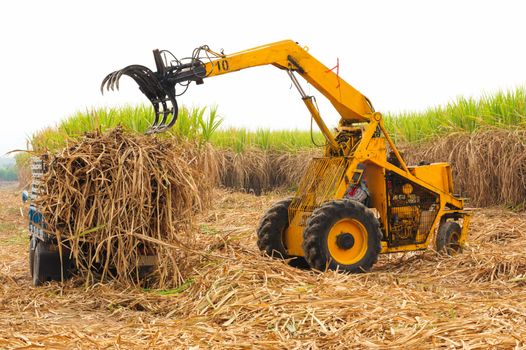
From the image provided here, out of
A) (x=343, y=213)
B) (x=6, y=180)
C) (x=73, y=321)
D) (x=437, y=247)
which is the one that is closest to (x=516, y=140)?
(x=437, y=247)

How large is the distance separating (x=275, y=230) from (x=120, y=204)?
2.39 meters

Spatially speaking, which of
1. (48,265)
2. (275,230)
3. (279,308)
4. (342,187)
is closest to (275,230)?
(275,230)

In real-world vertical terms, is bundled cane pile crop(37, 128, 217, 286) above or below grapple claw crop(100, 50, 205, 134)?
below

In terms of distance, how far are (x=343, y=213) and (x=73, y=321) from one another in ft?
10.9

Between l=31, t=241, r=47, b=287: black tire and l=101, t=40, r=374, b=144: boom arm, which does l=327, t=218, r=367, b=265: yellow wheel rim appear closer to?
l=101, t=40, r=374, b=144: boom arm

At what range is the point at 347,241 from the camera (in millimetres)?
8297

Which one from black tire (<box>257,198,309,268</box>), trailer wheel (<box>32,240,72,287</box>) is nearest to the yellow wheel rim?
black tire (<box>257,198,309,268</box>)

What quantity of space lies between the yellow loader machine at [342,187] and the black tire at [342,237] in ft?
0.04

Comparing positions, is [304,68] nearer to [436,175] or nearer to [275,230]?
[275,230]

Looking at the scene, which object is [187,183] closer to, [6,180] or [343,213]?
[343,213]

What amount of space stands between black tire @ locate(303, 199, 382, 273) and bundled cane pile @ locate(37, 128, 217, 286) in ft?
4.75

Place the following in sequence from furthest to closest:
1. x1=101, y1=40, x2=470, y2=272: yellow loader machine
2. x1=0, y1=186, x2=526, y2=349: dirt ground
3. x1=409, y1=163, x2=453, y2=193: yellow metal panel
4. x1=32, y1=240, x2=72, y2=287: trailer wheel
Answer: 1. x1=409, y1=163, x2=453, y2=193: yellow metal panel
2. x1=101, y1=40, x2=470, y2=272: yellow loader machine
3. x1=32, y1=240, x2=72, y2=287: trailer wheel
4. x1=0, y1=186, x2=526, y2=349: dirt ground

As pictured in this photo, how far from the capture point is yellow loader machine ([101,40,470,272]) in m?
8.14

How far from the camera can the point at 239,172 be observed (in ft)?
66.7
